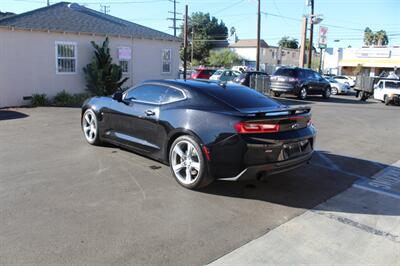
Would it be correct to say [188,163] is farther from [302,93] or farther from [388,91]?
[388,91]

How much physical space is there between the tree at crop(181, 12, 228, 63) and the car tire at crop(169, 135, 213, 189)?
3143 inches

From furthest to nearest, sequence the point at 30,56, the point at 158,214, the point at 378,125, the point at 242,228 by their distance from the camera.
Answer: the point at 30,56 → the point at 378,125 → the point at 158,214 → the point at 242,228

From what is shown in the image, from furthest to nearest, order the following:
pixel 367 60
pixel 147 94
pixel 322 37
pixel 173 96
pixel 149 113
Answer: pixel 367 60 → pixel 322 37 → pixel 147 94 → pixel 149 113 → pixel 173 96

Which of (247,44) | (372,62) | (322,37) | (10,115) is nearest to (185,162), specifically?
(10,115)

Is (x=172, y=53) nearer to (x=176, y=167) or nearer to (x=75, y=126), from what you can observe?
(x=75, y=126)

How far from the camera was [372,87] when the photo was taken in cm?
2462

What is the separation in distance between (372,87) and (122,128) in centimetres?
2159

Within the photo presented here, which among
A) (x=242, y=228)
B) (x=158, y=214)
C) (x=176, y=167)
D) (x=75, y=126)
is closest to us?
(x=242, y=228)

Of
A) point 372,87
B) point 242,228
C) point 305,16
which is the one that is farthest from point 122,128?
point 305,16

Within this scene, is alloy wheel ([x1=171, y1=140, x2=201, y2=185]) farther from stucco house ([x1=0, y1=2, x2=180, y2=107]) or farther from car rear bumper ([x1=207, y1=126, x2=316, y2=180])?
stucco house ([x1=0, y1=2, x2=180, y2=107])

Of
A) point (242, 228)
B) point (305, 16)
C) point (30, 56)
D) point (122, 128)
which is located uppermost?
point (305, 16)

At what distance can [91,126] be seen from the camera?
7949 millimetres

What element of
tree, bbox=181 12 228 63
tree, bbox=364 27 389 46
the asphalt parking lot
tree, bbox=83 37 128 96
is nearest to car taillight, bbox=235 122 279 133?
the asphalt parking lot

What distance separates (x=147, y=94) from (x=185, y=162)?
1.62m
